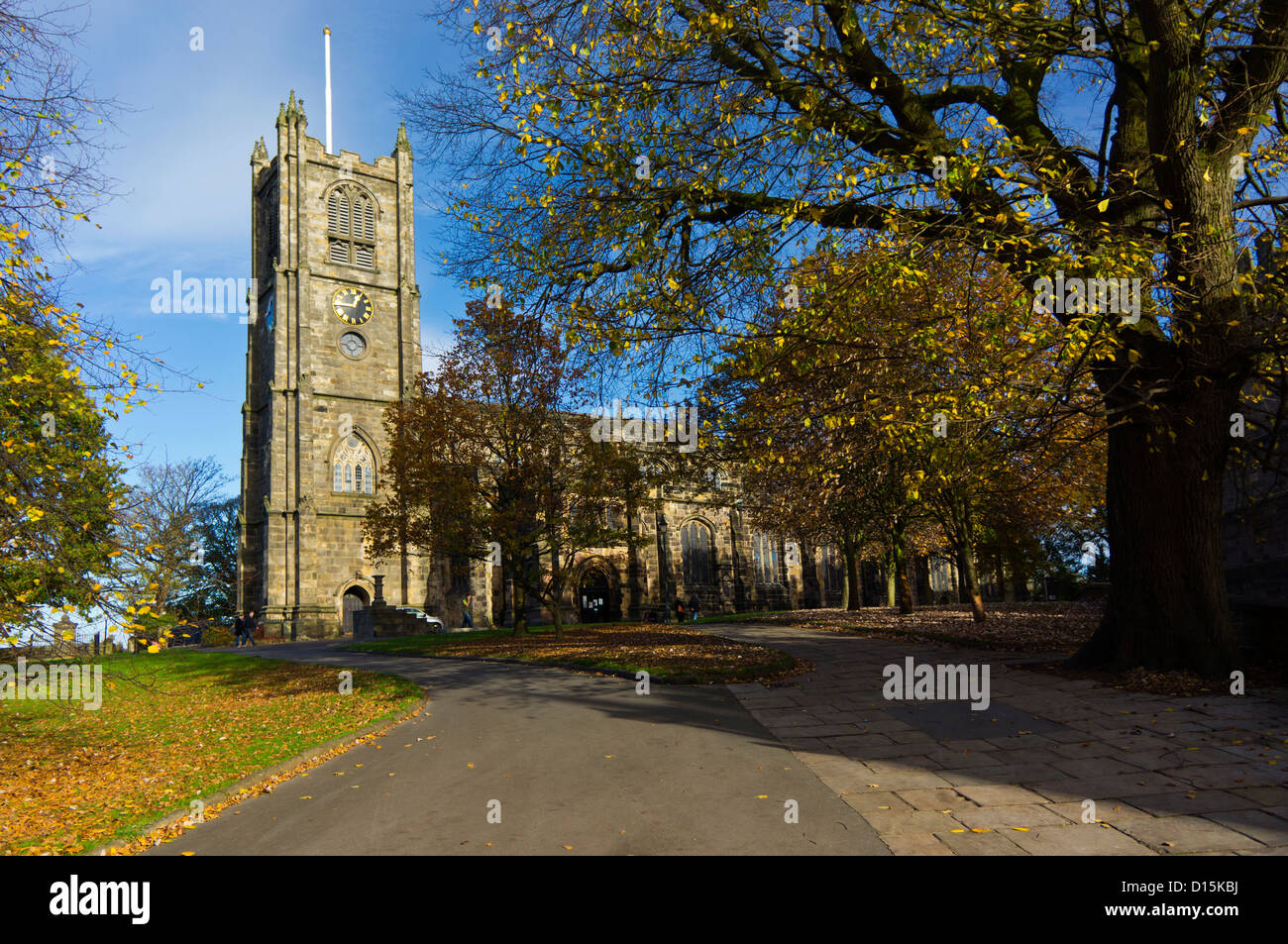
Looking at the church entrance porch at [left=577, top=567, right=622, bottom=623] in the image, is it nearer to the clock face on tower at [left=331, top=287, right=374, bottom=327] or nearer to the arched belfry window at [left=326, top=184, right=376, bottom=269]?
the clock face on tower at [left=331, top=287, right=374, bottom=327]

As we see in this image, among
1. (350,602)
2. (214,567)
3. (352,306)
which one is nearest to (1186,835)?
(350,602)

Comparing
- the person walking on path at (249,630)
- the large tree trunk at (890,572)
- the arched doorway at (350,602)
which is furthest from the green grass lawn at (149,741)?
the arched doorway at (350,602)

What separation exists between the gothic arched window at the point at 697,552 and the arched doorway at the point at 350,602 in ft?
58.9

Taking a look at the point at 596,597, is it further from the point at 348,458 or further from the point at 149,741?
the point at 149,741

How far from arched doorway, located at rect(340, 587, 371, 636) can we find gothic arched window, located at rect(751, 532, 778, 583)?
22706 millimetres

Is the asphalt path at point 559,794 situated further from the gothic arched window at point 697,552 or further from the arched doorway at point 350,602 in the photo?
the gothic arched window at point 697,552

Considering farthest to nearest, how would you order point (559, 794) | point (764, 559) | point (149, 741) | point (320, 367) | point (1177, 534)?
point (764, 559) → point (320, 367) → point (149, 741) → point (1177, 534) → point (559, 794)

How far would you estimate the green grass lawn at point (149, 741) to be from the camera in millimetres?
6688

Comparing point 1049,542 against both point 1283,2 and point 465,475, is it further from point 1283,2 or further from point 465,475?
point 1283,2

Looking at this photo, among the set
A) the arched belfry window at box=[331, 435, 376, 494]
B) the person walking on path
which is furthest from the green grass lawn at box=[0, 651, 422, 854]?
the arched belfry window at box=[331, 435, 376, 494]

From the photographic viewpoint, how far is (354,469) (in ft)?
139

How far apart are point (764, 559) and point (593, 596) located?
11.2 m
